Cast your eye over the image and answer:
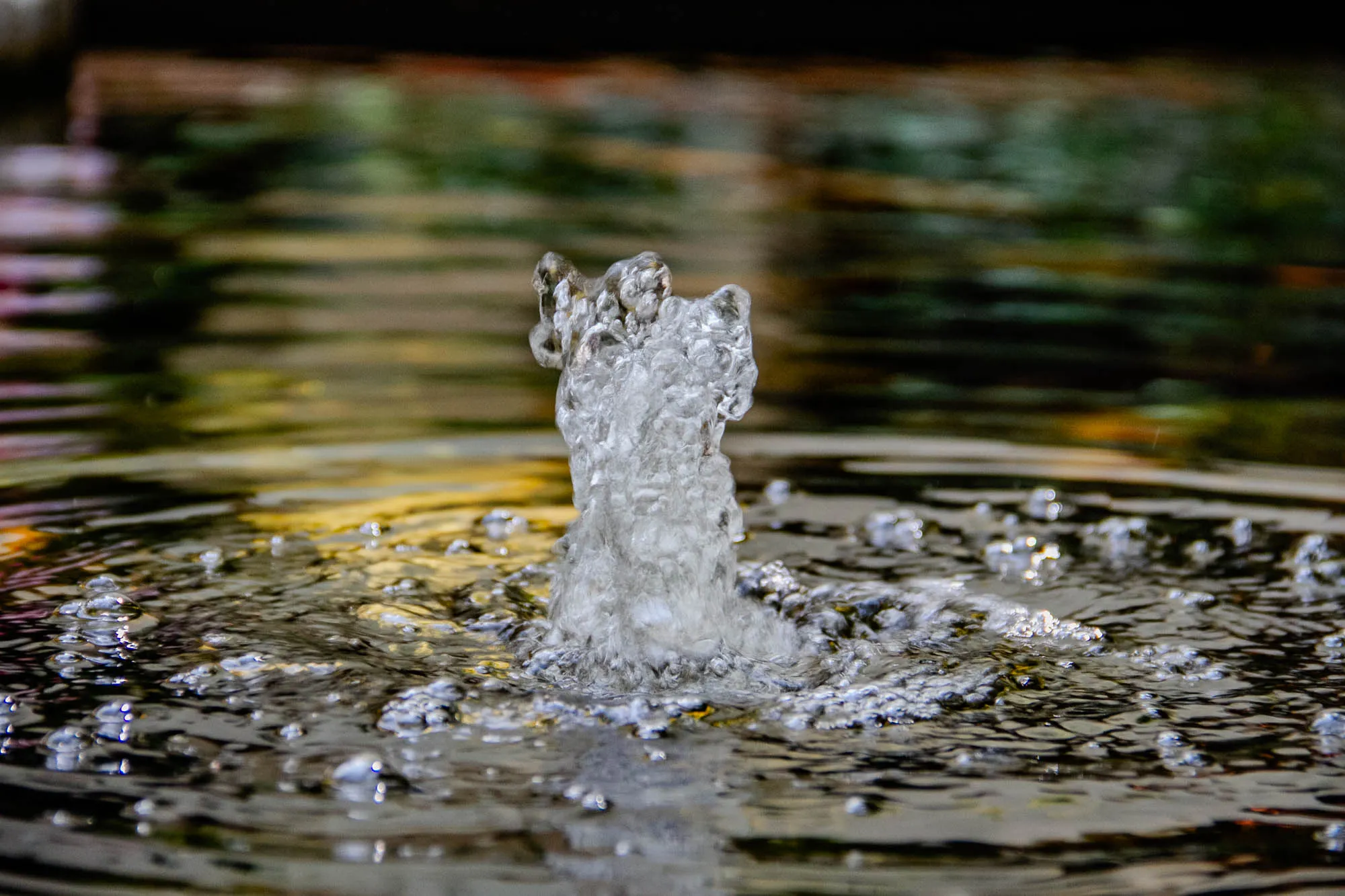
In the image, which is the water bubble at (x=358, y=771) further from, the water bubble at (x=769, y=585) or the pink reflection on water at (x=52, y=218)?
the pink reflection on water at (x=52, y=218)

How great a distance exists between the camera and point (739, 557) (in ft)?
12.1

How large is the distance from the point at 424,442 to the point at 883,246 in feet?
13.3

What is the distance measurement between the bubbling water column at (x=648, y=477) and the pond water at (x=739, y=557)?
0.43 feet

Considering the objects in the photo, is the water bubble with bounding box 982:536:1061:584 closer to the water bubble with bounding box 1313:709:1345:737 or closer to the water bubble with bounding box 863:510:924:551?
the water bubble with bounding box 863:510:924:551

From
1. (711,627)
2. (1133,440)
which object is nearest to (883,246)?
(1133,440)

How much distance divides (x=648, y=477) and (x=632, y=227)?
468 cm

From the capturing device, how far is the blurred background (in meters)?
5.09

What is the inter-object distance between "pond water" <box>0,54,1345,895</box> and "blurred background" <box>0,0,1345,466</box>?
0.04 meters

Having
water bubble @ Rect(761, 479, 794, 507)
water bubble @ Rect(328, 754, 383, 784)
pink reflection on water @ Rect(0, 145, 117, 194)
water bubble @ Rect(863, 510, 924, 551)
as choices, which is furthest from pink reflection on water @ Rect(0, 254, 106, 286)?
water bubble @ Rect(328, 754, 383, 784)

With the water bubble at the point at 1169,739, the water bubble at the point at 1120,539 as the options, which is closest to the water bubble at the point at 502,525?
the water bubble at the point at 1120,539

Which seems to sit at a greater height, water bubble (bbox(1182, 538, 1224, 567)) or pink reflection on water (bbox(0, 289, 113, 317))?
pink reflection on water (bbox(0, 289, 113, 317))

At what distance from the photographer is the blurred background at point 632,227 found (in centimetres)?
509

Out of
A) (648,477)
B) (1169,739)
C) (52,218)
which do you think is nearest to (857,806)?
(1169,739)

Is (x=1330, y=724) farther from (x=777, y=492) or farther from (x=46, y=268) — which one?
(x=46, y=268)
